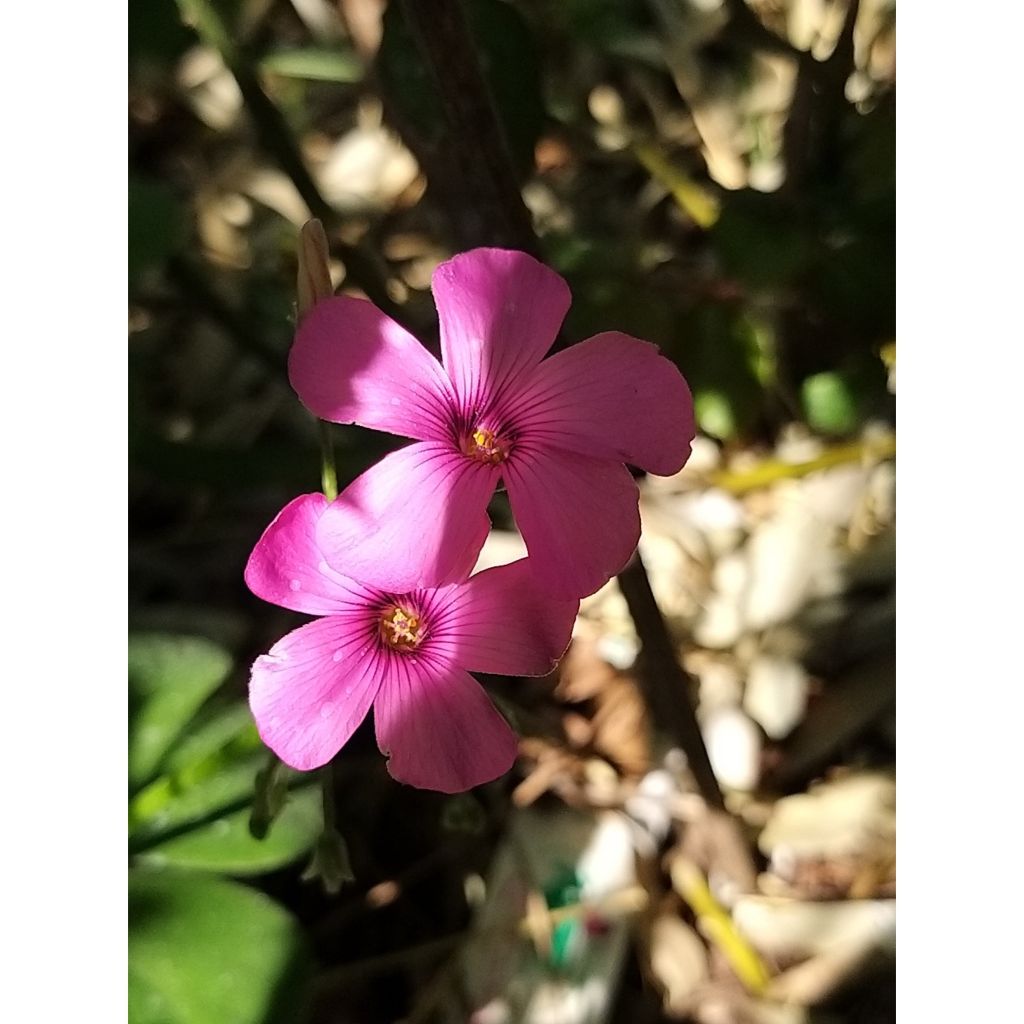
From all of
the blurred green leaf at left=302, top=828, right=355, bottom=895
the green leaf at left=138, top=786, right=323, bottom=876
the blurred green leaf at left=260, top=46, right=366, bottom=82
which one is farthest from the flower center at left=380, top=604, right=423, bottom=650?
the blurred green leaf at left=260, top=46, right=366, bottom=82

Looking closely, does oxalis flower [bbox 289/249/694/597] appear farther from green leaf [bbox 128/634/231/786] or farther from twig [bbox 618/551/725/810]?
green leaf [bbox 128/634/231/786]

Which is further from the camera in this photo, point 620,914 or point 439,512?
point 620,914

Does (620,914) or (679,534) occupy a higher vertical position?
(679,534)

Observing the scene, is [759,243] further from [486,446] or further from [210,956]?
[210,956]

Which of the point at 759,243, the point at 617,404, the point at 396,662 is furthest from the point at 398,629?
the point at 759,243
